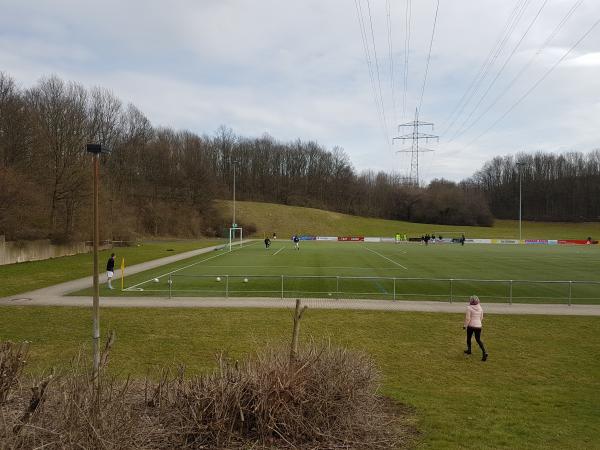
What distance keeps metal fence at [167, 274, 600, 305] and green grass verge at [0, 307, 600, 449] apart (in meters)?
3.69

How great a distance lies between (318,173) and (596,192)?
77870 mm

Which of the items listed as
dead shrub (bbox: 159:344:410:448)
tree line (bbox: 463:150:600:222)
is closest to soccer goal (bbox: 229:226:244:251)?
dead shrub (bbox: 159:344:410:448)

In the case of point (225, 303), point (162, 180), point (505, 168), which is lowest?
point (225, 303)

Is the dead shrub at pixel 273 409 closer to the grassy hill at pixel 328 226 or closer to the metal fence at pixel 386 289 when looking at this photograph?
the metal fence at pixel 386 289

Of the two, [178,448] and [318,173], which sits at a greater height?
[318,173]

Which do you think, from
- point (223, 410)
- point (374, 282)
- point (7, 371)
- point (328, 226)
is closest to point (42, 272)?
point (374, 282)

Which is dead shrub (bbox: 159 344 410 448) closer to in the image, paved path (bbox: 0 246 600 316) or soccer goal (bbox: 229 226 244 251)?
paved path (bbox: 0 246 600 316)

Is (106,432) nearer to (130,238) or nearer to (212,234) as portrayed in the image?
(130,238)

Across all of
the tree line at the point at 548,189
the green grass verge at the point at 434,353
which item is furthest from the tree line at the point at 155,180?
the green grass verge at the point at 434,353

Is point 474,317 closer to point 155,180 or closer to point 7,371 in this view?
point 7,371

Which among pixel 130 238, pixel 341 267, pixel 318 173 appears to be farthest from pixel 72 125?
pixel 318 173

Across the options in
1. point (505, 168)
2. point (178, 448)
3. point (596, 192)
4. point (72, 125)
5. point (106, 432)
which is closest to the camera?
point (106, 432)

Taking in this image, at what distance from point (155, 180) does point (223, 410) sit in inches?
3655

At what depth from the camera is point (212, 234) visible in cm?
9156
